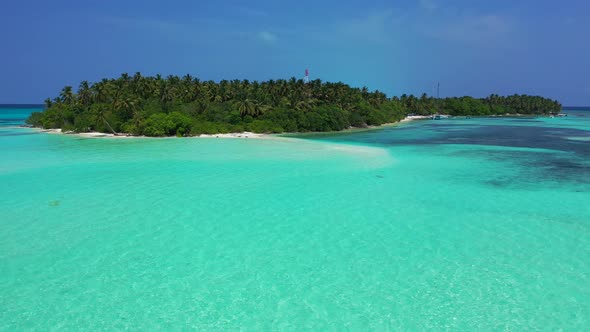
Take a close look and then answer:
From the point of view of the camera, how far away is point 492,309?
9.94 meters

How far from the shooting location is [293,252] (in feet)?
45.6

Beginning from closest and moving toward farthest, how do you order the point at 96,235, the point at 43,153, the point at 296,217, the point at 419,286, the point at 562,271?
the point at 419,286
the point at 562,271
the point at 96,235
the point at 296,217
the point at 43,153

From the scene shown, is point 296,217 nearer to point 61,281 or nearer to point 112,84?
point 61,281

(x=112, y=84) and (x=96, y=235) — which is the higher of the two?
(x=112, y=84)

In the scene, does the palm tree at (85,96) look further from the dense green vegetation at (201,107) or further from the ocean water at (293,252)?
the ocean water at (293,252)

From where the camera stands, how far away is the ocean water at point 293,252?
387 inches

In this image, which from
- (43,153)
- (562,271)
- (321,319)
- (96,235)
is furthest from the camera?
(43,153)

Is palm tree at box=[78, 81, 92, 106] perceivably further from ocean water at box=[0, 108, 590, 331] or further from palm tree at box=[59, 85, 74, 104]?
ocean water at box=[0, 108, 590, 331]

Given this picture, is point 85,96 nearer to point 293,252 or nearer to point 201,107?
point 201,107

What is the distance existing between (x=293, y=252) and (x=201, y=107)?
62313 mm

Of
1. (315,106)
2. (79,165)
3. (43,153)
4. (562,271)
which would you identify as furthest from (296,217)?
(315,106)

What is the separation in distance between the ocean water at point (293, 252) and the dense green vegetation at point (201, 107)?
37.9 meters

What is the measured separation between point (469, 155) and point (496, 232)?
28073 millimetres

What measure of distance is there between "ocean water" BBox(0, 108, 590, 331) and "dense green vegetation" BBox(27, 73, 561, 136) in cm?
3791
